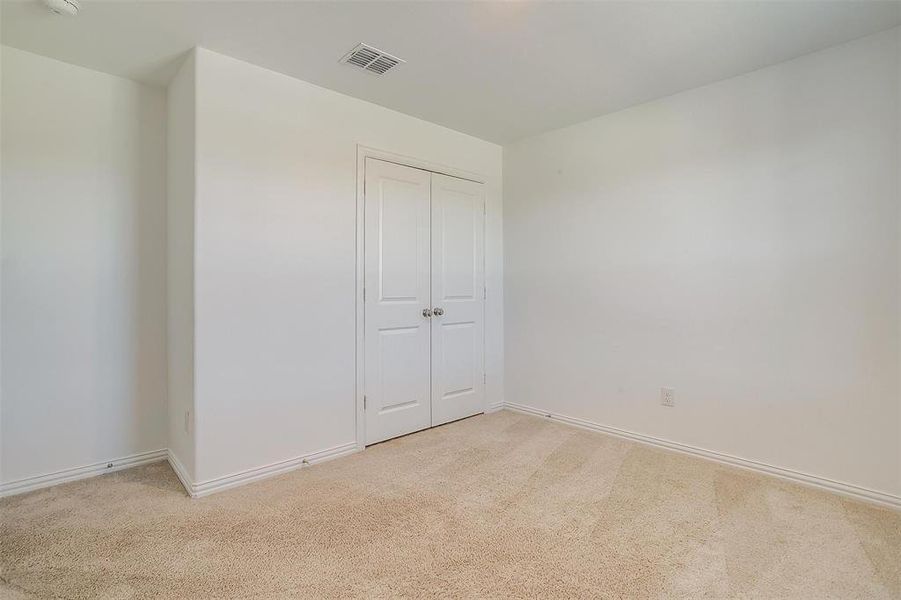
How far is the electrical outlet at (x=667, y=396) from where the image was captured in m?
2.90

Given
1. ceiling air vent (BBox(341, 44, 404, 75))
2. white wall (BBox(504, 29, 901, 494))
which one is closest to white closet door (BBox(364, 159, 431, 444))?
ceiling air vent (BBox(341, 44, 404, 75))

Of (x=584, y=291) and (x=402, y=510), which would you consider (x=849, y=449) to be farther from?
(x=402, y=510)

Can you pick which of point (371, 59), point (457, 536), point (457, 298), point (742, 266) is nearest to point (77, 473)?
point (457, 536)

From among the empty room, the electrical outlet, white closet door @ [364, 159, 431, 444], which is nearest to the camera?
the empty room

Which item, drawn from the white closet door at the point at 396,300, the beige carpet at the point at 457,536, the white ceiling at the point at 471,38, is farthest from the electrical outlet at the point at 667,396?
the white ceiling at the point at 471,38

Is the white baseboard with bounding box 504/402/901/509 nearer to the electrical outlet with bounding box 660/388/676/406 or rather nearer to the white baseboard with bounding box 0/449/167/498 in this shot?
the electrical outlet with bounding box 660/388/676/406

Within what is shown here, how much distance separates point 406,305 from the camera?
3223 mm

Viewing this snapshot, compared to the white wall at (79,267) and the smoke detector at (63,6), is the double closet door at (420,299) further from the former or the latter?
the smoke detector at (63,6)

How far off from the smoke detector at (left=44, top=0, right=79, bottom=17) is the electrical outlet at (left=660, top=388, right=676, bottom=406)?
3847 millimetres

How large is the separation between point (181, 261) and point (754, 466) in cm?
359

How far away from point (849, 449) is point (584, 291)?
176 centimetres

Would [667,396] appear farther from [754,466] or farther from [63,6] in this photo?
[63,6]

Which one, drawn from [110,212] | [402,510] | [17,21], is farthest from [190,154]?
[402,510]

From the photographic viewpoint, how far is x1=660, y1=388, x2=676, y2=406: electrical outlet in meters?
2.90
